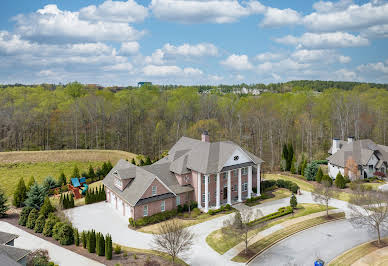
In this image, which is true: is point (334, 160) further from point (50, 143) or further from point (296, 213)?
point (50, 143)

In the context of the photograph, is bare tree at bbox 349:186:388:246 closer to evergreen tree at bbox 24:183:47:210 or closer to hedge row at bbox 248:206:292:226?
hedge row at bbox 248:206:292:226

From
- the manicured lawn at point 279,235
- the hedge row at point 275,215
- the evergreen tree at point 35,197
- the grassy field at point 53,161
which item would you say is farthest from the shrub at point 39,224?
the grassy field at point 53,161

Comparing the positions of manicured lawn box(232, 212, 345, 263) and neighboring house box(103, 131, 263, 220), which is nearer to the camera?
manicured lawn box(232, 212, 345, 263)

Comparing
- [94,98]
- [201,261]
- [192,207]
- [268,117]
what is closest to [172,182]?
[192,207]

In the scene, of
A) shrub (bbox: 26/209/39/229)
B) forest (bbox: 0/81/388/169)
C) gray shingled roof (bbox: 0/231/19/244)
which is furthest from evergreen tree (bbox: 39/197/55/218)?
forest (bbox: 0/81/388/169)

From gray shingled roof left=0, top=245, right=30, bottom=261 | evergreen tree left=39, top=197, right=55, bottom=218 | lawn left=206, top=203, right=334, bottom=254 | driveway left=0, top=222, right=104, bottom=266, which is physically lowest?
lawn left=206, top=203, right=334, bottom=254
